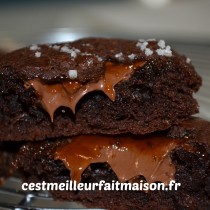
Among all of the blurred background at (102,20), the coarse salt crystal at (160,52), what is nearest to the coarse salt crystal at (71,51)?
the coarse salt crystal at (160,52)

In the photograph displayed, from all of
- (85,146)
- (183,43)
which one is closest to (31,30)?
(183,43)

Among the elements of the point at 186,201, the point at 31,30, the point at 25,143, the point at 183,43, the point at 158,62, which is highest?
the point at 31,30

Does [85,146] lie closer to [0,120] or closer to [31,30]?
[0,120]

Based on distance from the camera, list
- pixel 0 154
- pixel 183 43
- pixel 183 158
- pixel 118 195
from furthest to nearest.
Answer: pixel 183 43 → pixel 0 154 → pixel 118 195 → pixel 183 158

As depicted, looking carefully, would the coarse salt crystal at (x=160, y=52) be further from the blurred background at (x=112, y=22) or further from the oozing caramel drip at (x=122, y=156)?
the blurred background at (x=112, y=22)

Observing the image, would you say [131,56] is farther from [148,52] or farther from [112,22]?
[112,22]

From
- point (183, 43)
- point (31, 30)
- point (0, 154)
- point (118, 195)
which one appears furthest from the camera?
point (31, 30)

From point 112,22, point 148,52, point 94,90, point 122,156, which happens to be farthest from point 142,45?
point 112,22

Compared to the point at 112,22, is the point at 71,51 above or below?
below
